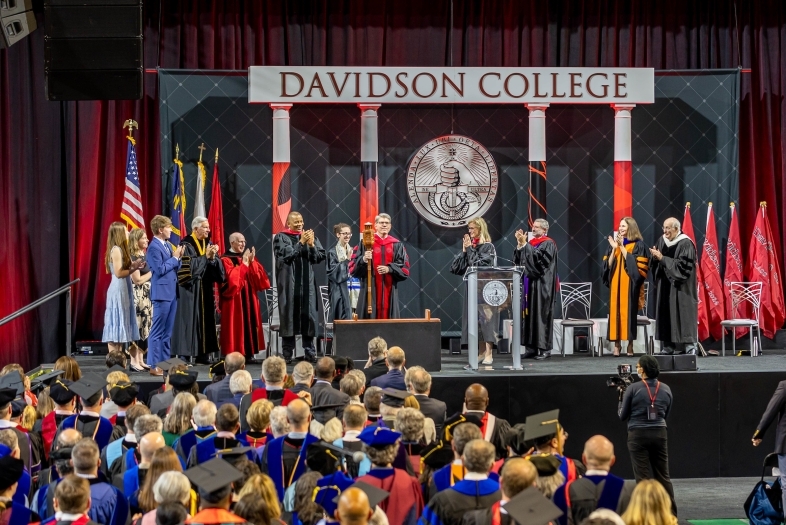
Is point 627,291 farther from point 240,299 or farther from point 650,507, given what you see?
point 650,507

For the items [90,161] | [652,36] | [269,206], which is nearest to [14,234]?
[90,161]

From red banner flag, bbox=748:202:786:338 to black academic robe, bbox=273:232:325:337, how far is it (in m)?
5.55

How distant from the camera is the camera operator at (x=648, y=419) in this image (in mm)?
8016

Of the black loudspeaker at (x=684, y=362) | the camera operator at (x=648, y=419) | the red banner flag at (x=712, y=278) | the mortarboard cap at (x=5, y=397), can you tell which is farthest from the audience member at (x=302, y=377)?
the red banner flag at (x=712, y=278)

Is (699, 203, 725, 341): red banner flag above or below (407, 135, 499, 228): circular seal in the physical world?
below

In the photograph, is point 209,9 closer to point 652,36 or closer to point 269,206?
point 269,206

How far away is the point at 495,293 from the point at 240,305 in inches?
103

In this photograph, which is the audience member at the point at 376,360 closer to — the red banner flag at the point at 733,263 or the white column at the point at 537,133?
the white column at the point at 537,133

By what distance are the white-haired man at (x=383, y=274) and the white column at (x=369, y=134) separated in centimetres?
194

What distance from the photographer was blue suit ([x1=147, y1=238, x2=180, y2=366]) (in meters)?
10.5

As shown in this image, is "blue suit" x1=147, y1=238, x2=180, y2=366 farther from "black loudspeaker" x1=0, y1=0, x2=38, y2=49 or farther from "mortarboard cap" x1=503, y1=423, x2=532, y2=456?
"mortarboard cap" x1=503, y1=423, x2=532, y2=456


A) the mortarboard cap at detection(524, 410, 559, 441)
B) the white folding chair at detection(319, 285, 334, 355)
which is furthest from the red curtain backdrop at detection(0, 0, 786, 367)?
the mortarboard cap at detection(524, 410, 559, 441)

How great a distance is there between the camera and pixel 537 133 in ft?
42.8

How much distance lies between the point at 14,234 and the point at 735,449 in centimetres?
855
